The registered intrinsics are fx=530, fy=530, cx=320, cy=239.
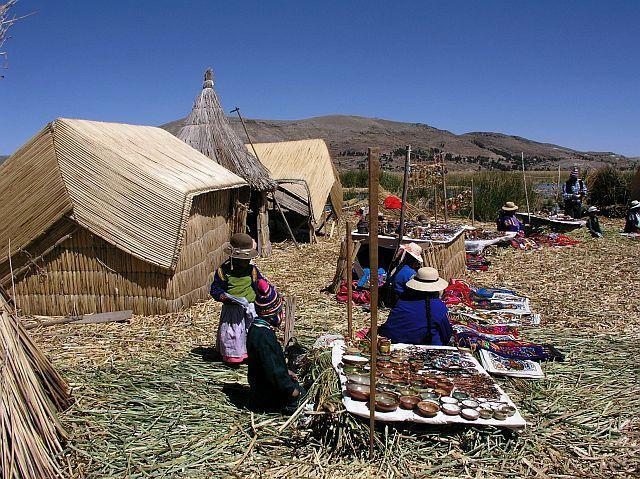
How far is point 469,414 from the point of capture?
348 centimetres

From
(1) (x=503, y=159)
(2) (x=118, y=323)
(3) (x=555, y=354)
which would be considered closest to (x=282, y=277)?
(2) (x=118, y=323)

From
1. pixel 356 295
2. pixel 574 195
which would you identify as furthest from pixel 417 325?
pixel 574 195

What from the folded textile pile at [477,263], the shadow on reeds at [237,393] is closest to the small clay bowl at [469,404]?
the shadow on reeds at [237,393]

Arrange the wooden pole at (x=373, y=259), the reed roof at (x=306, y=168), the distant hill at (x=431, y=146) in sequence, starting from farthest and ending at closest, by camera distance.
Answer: the distant hill at (x=431, y=146) → the reed roof at (x=306, y=168) → the wooden pole at (x=373, y=259)

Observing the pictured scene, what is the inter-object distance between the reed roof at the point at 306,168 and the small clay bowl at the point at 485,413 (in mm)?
9527

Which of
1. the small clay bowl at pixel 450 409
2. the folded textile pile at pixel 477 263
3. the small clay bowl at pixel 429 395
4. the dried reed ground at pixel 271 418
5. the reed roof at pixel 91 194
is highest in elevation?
the reed roof at pixel 91 194

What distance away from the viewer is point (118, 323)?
20.4 feet

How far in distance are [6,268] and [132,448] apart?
3912 mm

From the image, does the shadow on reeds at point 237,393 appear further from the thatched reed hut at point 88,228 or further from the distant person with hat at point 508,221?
the distant person with hat at point 508,221

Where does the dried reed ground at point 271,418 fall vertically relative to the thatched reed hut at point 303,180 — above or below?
below

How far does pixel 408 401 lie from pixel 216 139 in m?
7.98

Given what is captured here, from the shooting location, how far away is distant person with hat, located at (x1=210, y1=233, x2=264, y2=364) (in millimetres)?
4781

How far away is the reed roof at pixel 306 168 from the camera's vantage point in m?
13.4

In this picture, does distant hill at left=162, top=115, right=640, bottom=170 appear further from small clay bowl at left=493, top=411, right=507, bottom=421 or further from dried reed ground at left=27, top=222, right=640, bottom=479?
small clay bowl at left=493, top=411, right=507, bottom=421
